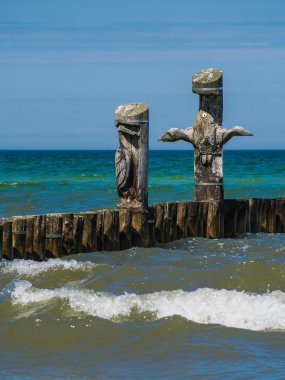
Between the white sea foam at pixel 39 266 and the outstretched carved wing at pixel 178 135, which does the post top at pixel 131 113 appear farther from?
the white sea foam at pixel 39 266

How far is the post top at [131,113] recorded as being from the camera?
13.9 meters

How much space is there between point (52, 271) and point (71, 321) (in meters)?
2.46

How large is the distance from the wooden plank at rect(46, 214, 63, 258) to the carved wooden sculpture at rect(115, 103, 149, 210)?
1468 mm

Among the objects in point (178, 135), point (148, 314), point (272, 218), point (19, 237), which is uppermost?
point (178, 135)

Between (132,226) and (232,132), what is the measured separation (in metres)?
2.41

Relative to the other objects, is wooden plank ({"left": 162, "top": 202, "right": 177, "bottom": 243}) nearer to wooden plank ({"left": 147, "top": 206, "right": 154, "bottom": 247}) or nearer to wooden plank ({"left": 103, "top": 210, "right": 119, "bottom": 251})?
wooden plank ({"left": 147, "top": 206, "right": 154, "bottom": 247})

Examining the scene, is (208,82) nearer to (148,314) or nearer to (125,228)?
(125,228)

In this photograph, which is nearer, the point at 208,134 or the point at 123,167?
the point at 123,167

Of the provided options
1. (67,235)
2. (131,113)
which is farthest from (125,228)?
(131,113)

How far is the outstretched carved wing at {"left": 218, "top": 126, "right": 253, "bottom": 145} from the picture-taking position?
15.0 meters

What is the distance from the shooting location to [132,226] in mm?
13867

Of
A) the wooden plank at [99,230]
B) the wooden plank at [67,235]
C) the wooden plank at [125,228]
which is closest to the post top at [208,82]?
the wooden plank at [125,228]

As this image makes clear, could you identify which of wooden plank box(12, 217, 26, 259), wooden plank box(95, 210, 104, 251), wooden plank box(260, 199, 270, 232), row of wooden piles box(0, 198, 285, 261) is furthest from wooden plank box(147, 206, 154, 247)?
wooden plank box(260, 199, 270, 232)

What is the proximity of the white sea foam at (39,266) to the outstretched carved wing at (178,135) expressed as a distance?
364cm
